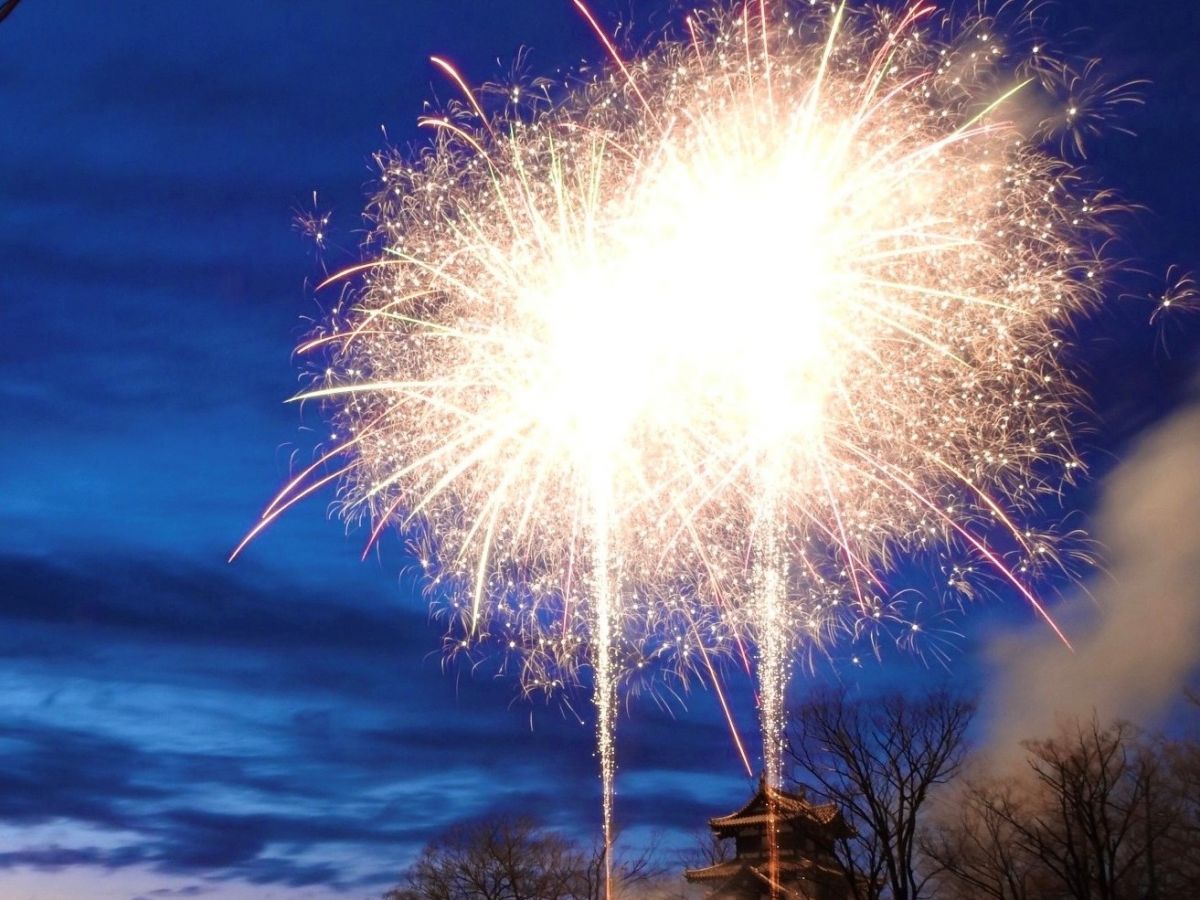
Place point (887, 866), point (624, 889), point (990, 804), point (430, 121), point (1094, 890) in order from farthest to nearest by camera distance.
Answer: point (624, 889), point (990, 804), point (1094, 890), point (887, 866), point (430, 121)

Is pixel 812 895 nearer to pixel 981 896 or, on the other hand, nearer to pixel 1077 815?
pixel 981 896

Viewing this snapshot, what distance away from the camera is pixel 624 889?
43.5 meters

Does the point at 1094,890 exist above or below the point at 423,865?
below

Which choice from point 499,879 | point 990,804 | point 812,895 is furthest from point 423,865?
point 990,804

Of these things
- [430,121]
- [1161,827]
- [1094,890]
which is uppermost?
[430,121]

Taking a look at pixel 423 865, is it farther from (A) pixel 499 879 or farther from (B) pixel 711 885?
(B) pixel 711 885

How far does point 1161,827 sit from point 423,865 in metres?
33.7

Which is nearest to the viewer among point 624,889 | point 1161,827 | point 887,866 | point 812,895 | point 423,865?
point 887,866

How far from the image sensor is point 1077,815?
2094cm

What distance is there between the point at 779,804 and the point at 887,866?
16547 mm

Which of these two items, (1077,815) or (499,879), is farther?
(499,879)

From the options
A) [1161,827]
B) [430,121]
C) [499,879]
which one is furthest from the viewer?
[499,879]

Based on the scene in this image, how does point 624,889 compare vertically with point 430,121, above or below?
below

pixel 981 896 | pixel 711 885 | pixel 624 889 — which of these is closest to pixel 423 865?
pixel 624 889
